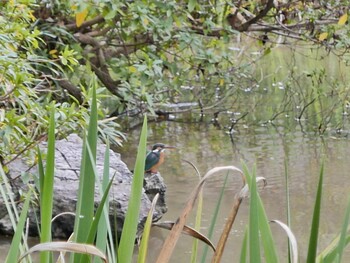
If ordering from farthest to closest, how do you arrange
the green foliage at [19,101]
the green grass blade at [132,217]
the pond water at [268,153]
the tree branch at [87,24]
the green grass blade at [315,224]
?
1. the tree branch at [87,24]
2. the pond water at [268,153]
3. the green foliage at [19,101]
4. the green grass blade at [132,217]
5. the green grass blade at [315,224]

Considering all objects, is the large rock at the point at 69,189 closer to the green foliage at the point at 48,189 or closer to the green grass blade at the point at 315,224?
the green foliage at the point at 48,189

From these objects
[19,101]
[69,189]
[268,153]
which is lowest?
[268,153]

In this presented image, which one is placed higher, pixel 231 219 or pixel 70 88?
pixel 231 219

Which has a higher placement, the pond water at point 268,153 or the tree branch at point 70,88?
the tree branch at point 70,88

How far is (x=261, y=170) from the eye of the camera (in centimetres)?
601

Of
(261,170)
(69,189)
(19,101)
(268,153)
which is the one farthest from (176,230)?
(268,153)

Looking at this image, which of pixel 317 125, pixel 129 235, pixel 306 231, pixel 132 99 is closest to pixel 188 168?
pixel 132 99

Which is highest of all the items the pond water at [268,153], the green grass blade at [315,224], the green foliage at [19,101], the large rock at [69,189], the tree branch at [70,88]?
the green grass blade at [315,224]

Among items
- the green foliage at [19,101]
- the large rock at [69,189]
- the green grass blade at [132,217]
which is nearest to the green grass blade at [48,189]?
the green grass blade at [132,217]

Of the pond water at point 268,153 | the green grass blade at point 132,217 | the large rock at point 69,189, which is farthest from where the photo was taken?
the pond water at point 268,153

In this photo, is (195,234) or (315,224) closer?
(315,224)

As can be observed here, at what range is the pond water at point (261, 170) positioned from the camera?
173 inches

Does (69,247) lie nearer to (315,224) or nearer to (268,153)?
(315,224)

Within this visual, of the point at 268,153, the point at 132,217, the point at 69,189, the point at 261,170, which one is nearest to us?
the point at 132,217
